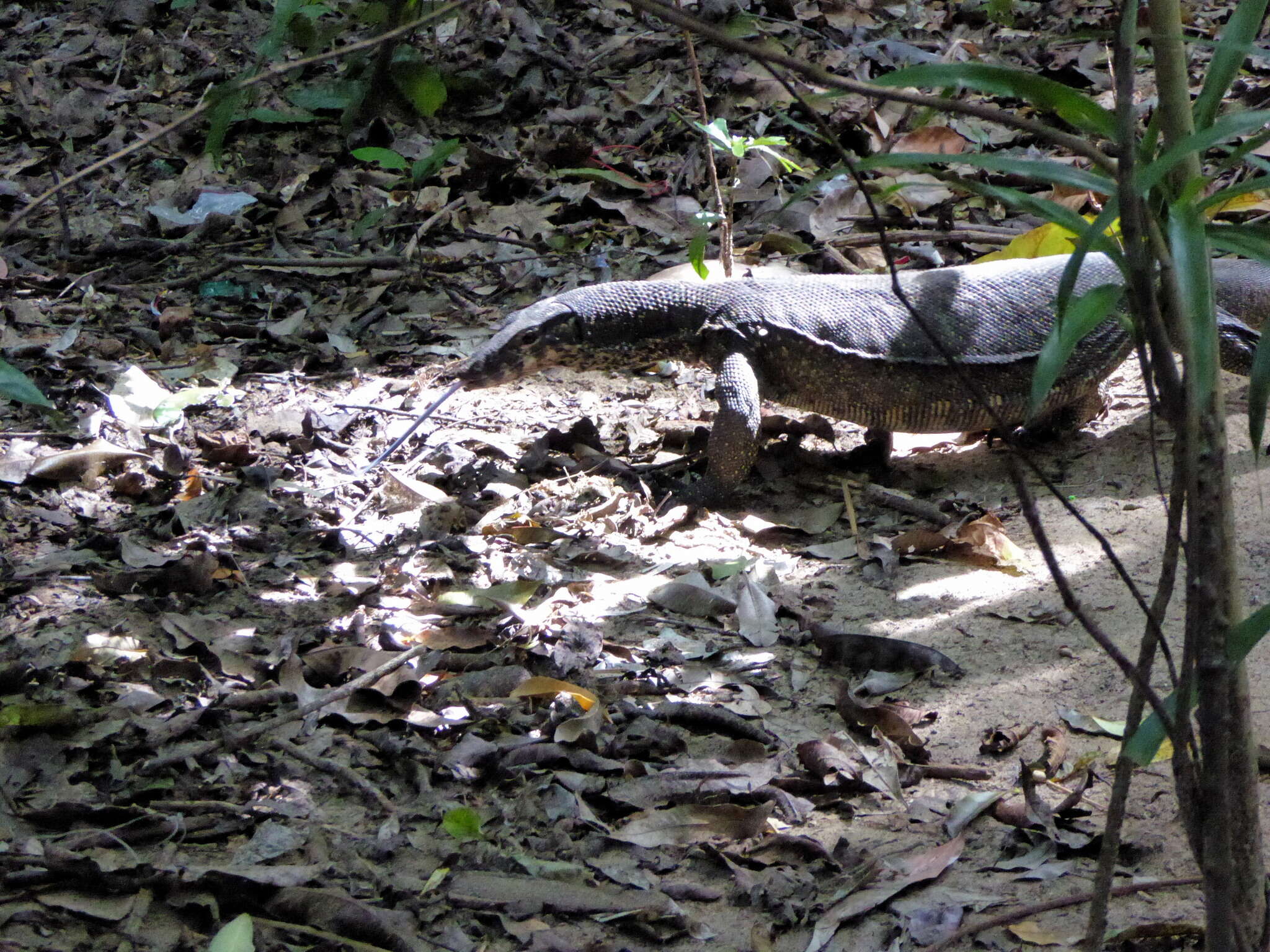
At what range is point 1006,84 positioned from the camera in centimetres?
155

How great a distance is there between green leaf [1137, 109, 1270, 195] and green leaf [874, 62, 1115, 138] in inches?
4.3

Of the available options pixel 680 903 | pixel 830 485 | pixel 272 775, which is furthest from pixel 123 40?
pixel 680 903

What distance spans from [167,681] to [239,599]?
0.58 m

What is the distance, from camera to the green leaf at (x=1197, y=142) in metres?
1.50

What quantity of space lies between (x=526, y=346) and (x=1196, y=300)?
13.0ft

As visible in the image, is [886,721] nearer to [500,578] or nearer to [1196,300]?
[500,578]

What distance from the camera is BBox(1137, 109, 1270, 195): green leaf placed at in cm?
150

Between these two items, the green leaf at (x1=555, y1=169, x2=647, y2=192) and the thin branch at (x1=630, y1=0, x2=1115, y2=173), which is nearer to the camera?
the thin branch at (x1=630, y1=0, x2=1115, y2=173)

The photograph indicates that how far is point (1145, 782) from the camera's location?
2906 mm

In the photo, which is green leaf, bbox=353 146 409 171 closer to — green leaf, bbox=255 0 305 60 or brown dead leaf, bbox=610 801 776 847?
green leaf, bbox=255 0 305 60

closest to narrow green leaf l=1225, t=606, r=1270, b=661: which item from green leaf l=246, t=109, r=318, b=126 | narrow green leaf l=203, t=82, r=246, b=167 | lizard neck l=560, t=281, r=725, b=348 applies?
narrow green leaf l=203, t=82, r=246, b=167

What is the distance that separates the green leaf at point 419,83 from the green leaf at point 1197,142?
2.94 meters

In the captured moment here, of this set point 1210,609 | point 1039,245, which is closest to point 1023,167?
point 1210,609

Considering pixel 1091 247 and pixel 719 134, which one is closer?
pixel 1091 247
